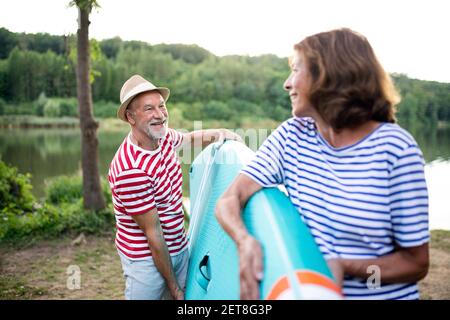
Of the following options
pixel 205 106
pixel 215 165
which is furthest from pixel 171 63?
pixel 215 165

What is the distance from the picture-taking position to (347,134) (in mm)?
1487

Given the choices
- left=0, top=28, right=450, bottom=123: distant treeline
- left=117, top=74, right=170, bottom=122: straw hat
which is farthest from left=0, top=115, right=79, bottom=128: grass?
left=117, top=74, right=170, bottom=122: straw hat

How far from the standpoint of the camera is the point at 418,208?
1.33 m

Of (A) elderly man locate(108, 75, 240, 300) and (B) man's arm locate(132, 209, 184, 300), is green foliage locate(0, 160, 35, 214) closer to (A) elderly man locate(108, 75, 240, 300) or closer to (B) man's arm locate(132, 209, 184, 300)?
(A) elderly man locate(108, 75, 240, 300)

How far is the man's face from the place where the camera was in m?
2.24

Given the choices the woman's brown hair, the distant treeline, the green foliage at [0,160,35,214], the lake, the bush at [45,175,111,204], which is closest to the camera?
the woman's brown hair

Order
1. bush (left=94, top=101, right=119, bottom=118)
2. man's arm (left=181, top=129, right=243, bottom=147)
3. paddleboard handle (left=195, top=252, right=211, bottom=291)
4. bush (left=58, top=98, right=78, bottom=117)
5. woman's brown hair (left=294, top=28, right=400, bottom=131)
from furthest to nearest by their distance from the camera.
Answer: bush (left=94, top=101, right=119, bottom=118) < bush (left=58, top=98, right=78, bottom=117) < man's arm (left=181, top=129, right=243, bottom=147) < paddleboard handle (left=195, top=252, right=211, bottom=291) < woman's brown hair (left=294, top=28, right=400, bottom=131)

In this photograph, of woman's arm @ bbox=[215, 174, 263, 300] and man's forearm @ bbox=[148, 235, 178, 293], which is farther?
man's forearm @ bbox=[148, 235, 178, 293]

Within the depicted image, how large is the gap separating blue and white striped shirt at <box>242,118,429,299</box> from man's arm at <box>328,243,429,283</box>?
25mm

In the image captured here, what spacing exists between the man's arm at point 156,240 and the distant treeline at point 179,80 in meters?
4.84

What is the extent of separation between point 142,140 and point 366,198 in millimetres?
1257

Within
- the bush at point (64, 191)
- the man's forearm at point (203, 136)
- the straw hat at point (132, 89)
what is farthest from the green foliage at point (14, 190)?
the straw hat at point (132, 89)

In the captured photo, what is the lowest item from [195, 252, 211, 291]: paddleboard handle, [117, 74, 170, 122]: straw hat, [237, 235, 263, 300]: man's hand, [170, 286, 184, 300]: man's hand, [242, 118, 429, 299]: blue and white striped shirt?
[170, 286, 184, 300]: man's hand
